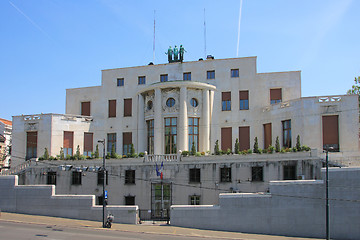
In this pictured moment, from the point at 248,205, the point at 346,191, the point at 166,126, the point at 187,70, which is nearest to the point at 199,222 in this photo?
the point at 248,205

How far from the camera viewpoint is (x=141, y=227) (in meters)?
30.9

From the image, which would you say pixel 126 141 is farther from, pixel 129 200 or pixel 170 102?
pixel 129 200

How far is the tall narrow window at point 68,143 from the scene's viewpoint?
45.9m

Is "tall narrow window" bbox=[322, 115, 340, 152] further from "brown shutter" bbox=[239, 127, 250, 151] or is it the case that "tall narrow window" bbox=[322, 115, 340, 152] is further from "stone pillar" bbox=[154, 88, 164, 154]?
"stone pillar" bbox=[154, 88, 164, 154]

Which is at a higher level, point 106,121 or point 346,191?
point 106,121

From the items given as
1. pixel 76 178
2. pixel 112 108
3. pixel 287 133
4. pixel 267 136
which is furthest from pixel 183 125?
pixel 76 178

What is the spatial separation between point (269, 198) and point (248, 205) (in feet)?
5.68

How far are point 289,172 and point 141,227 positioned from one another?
13642 mm

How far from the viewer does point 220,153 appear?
120 feet

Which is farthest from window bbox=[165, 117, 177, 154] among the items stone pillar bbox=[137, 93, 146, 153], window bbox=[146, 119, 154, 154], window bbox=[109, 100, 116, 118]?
window bbox=[109, 100, 116, 118]

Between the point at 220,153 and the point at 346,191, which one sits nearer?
the point at 346,191

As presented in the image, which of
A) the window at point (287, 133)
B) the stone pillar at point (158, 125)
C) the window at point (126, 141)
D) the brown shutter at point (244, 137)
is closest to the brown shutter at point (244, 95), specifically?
the brown shutter at point (244, 137)

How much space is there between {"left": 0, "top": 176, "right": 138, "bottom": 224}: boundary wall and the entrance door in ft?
14.0

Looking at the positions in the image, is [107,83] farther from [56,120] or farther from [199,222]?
[199,222]
